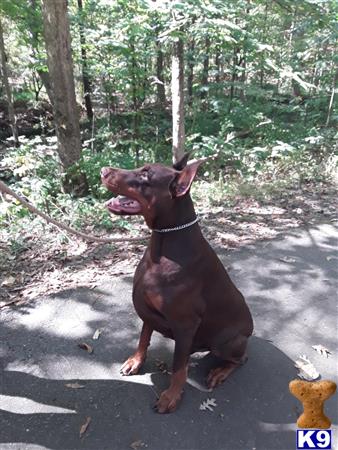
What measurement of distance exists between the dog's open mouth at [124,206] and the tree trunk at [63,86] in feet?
14.2

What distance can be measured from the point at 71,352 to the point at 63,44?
185 inches

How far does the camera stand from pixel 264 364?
3.14m

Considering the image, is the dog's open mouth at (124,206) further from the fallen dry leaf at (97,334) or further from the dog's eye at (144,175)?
the fallen dry leaf at (97,334)

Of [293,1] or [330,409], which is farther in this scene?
[293,1]

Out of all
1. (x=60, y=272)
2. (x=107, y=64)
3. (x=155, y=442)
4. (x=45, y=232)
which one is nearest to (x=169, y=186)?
→ (x=155, y=442)

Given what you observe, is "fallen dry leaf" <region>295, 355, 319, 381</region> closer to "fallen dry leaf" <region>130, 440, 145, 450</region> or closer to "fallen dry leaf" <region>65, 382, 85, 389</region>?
"fallen dry leaf" <region>130, 440, 145, 450</region>

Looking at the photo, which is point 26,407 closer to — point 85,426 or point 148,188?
point 85,426

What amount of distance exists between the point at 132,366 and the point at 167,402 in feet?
1.48

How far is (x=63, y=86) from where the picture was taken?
235 inches

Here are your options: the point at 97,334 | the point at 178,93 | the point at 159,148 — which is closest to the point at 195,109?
the point at 159,148

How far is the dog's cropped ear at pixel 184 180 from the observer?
221cm

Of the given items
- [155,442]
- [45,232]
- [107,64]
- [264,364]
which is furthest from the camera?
[107,64]

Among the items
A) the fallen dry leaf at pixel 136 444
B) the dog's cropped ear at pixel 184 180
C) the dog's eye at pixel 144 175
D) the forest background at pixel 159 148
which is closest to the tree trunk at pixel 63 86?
the forest background at pixel 159 148

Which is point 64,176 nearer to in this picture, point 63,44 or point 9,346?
point 63,44
